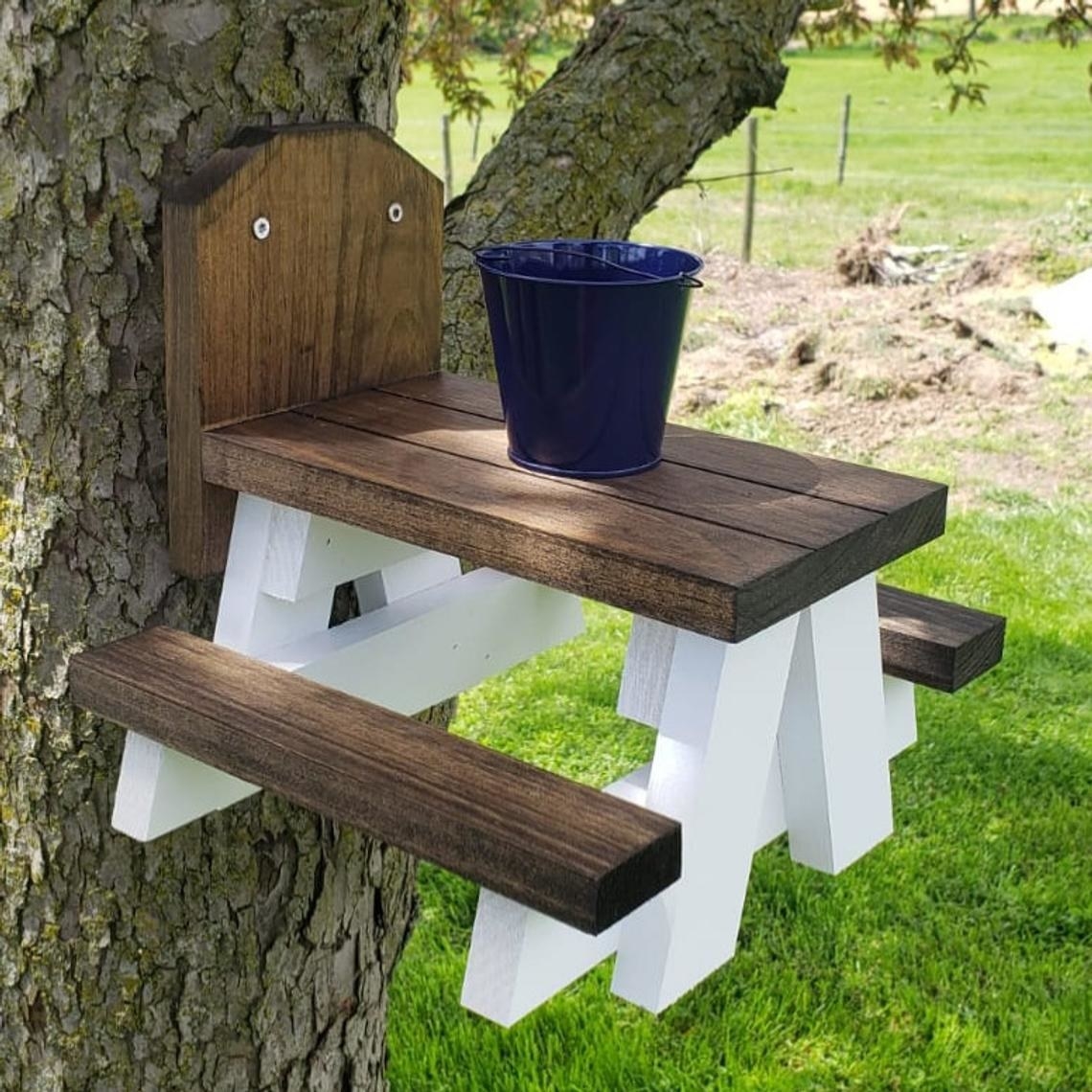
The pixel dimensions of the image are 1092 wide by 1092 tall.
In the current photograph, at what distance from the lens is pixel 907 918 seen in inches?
117

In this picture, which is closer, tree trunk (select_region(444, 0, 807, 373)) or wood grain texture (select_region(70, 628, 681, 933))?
wood grain texture (select_region(70, 628, 681, 933))

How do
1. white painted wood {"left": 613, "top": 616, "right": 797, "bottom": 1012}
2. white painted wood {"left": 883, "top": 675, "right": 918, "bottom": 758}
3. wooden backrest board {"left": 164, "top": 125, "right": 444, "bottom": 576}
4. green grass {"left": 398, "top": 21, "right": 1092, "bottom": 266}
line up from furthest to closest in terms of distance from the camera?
1. green grass {"left": 398, "top": 21, "right": 1092, "bottom": 266}
2. white painted wood {"left": 883, "top": 675, "right": 918, "bottom": 758}
3. wooden backrest board {"left": 164, "top": 125, "right": 444, "bottom": 576}
4. white painted wood {"left": 613, "top": 616, "right": 797, "bottom": 1012}

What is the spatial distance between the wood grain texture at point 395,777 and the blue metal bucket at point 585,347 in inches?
10.3

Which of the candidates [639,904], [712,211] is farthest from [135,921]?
[712,211]

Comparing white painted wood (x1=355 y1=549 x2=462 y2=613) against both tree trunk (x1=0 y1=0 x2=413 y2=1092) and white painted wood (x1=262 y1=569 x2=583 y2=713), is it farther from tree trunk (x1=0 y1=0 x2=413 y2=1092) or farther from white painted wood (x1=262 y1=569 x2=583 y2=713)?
tree trunk (x1=0 y1=0 x2=413 y2=1092)

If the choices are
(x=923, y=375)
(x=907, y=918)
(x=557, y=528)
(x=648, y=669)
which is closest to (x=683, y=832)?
(x=648, y=669)

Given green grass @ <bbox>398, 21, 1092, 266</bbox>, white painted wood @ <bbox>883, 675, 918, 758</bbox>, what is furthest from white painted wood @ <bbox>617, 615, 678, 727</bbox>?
green grass @ <bbox>398, 21, 1092, 266</bbox>

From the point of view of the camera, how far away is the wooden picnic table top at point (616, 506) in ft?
3.62

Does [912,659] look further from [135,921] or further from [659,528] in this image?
[135,921]

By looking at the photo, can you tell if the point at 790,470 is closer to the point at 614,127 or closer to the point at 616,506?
the point at 616,506

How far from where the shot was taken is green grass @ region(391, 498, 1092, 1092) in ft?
8.42

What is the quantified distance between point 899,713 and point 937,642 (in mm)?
144

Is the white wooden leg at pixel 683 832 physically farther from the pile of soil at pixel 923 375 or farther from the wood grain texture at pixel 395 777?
the pile of soil at pixel 923 375

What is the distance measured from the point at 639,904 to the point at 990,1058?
1810mm
